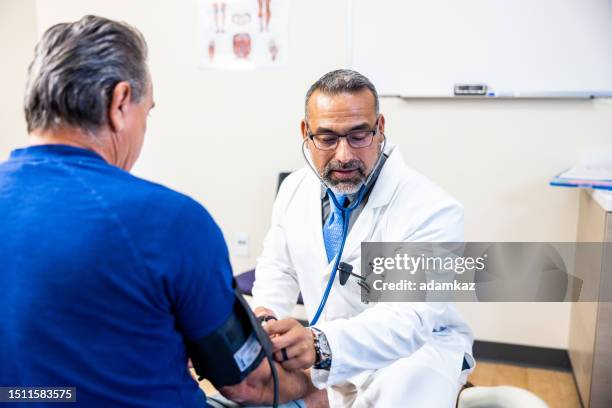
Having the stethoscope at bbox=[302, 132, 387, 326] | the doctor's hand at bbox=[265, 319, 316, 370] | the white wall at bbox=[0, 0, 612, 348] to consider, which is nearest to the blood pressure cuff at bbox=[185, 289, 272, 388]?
the doctor's hand at bbox=[265, 319, 316, 370]

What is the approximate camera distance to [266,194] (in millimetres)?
2742

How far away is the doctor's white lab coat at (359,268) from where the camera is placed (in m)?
1.16

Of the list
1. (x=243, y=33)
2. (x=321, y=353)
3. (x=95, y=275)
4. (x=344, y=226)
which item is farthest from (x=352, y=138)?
(x=243, y=33)

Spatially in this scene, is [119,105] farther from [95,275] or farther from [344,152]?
[344,152]

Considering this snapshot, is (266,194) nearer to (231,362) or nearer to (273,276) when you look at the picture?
(273,276)

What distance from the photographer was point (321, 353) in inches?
43.4

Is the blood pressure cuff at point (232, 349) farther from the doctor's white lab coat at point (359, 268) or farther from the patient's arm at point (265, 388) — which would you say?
the doctor's white lab coat at point (359, 268)

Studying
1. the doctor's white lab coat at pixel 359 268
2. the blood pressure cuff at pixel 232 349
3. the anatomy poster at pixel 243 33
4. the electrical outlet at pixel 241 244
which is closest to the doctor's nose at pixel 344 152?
the doctor's white lab coat at pixel 359 268

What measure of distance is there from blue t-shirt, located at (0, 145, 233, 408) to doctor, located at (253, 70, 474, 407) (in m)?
0.51

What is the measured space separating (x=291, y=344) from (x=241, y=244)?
5.96ft

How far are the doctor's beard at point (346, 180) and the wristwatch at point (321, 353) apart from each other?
1.41ft

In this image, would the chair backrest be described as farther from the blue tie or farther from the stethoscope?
the blue tie

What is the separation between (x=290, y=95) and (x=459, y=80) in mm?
780

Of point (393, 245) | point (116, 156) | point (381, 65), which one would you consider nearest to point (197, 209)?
point (116, 156)
